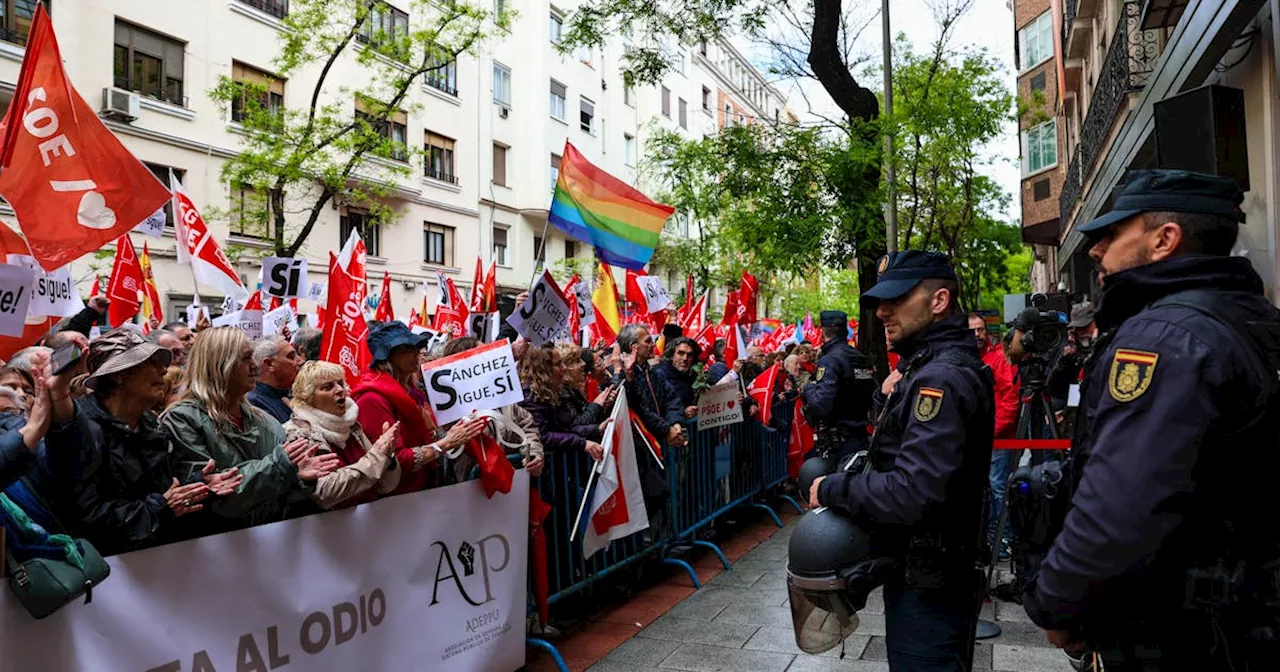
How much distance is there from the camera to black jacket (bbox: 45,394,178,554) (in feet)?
9.96

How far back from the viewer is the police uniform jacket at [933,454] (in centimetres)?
288

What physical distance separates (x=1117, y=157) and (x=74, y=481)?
44.2ft

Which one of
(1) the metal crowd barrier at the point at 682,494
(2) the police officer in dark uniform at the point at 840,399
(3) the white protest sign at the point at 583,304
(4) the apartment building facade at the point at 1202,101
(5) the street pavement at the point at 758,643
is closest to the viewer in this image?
(5) the street pavement at the point at 758,643

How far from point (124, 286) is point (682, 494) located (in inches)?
239

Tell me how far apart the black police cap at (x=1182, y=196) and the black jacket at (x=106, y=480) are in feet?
10.0

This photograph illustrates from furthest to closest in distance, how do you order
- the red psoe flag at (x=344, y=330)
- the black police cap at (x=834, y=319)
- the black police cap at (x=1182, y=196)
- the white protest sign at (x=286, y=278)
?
the white protest sign at (x=286, y=278) < the black police cap at (x=834, y=319) < the red psoe flag at (x=344, y=330) < the black police cap at (x=1182, y=196)

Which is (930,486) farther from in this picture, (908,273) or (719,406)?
(719,406)

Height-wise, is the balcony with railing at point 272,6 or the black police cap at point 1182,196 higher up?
the balcony with railing at point 272,6

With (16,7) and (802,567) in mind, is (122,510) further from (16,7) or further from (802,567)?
(16,7)

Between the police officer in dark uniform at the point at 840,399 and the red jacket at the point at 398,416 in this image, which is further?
the police officer in dark uniform at the point at 840,399

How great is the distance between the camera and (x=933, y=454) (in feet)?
9.48

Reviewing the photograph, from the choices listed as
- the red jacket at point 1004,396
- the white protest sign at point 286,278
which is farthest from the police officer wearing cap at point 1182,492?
the white protest sign at point 286,278

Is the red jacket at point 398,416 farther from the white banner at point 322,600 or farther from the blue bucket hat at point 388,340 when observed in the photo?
the white banner at point 322,600

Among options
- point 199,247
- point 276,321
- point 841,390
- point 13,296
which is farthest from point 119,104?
point 841,390
